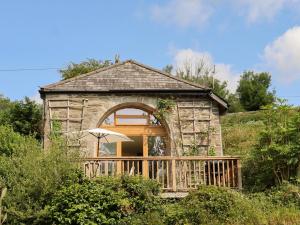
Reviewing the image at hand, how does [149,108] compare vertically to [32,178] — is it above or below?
above

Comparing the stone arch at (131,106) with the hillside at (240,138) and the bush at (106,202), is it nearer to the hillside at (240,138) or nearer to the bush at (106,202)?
the hillside at (240,138)

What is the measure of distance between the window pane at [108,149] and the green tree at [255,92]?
2117 centimetres

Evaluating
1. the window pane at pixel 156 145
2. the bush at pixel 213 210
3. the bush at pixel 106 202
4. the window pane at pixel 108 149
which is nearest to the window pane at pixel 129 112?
the window pane at pixel 156 145

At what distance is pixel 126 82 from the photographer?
16047 mm

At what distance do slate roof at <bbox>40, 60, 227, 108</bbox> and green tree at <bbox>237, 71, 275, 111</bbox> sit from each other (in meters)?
20.0

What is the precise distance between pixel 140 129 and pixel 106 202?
558 cm

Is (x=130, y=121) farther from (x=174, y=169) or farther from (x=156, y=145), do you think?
(x=174, y=169)

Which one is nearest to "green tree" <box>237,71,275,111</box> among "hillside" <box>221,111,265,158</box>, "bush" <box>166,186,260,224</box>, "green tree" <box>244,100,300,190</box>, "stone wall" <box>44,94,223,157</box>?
"hillside" <box>221,111,265,158</box>

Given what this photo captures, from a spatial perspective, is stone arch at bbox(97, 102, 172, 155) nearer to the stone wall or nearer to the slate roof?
the stone wall

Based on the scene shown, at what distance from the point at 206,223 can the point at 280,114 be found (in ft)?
14.8

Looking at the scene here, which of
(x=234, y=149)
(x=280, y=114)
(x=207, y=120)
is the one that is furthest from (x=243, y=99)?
(x=280, y=114)

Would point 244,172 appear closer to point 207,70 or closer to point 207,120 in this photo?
point 207,120

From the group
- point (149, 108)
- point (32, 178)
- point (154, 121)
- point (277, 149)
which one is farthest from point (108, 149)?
point (277, 149)

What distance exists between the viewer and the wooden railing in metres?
12.2
